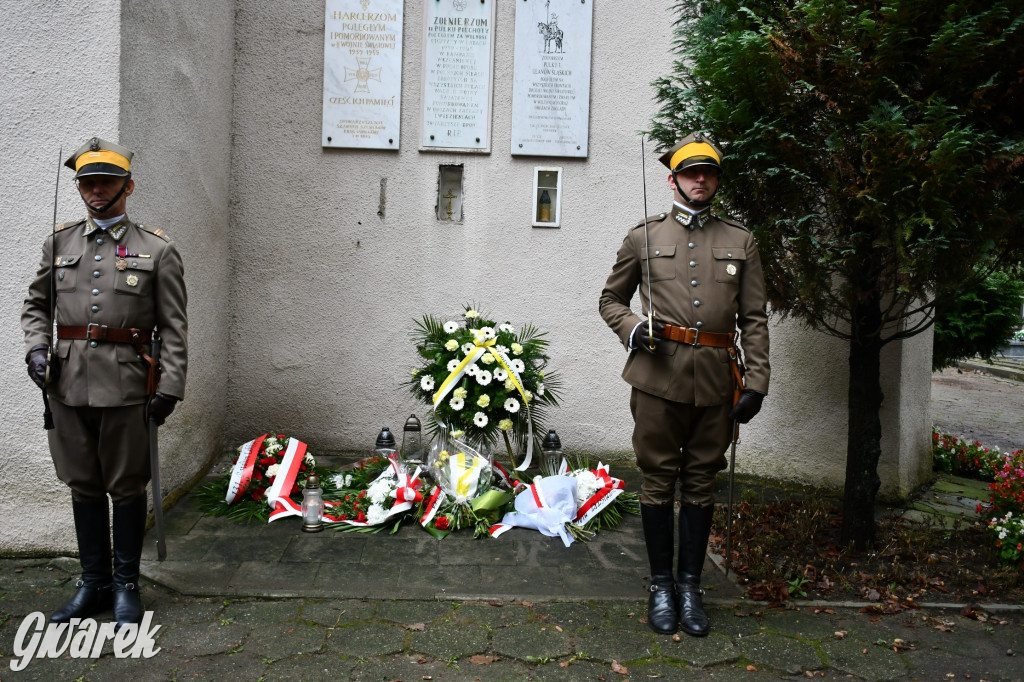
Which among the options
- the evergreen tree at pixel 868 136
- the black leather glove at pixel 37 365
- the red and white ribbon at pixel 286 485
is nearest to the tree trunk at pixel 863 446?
the evergreen tree at pixel 868 136

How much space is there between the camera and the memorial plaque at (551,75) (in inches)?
228

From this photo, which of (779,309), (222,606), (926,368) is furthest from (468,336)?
(926,368)

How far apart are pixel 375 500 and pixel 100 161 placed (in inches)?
91.2

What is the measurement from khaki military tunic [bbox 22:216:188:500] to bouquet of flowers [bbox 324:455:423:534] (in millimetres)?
1419

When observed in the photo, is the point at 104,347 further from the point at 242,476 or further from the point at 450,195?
the point at 450,195

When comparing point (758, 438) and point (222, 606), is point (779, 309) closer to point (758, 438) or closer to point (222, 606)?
point (758, 438)

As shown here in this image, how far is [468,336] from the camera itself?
4.97 metres

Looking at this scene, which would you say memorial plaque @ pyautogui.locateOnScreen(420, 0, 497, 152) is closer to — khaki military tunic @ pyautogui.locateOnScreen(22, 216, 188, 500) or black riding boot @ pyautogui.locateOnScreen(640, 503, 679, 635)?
khaki military tunic @ pyautogui.locateOnScreen(22, 216, 188, 500)

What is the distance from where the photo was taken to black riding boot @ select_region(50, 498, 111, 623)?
330 centimetres

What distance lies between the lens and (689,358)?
3375 mm

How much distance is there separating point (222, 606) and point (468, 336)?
2169mm

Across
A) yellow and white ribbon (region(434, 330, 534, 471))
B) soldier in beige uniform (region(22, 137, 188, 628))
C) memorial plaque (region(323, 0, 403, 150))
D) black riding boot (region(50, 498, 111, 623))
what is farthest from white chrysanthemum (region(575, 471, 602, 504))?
memorial plaque (region(323, 0, 403, 150))

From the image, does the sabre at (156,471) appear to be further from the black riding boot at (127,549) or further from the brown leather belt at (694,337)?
the brown leather belt at (694,337)

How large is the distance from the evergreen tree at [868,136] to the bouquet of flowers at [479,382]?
1.63m
